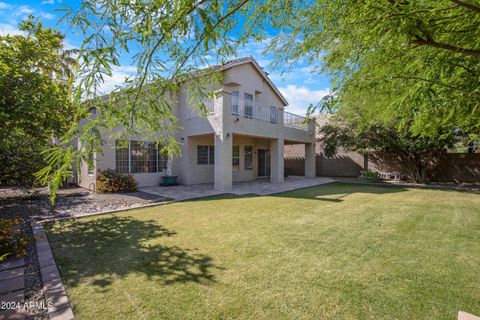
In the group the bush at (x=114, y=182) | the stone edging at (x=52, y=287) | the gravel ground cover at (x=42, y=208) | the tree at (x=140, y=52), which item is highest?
the tree at (x=140, y=52)

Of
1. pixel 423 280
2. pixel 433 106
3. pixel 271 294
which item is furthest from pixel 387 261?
pixel 433 106

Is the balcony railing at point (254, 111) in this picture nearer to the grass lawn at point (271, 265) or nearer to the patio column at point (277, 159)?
the patio column at point (277, 159)

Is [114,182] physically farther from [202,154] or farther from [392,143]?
[392,143]

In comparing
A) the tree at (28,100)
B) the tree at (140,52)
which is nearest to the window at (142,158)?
the tree at (28,100)

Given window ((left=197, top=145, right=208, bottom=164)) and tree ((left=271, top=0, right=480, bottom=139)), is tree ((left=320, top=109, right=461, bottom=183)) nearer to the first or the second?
window ((left=197, top=145, right=208, bottom=164))

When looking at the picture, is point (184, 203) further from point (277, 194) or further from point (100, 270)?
point (100, 270)

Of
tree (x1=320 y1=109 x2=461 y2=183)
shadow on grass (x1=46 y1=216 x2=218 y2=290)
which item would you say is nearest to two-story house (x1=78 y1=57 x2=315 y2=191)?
tree (x1=320 y1=109 x2=461 y2=183)

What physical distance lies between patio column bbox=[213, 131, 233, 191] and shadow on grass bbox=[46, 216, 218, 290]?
20.5 feet

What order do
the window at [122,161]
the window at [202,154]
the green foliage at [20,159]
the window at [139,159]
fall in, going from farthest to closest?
the window at [202,154]
the window at [139,159]
the window at [122,161]
the green foliage at [20,159]

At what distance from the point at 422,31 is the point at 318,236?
4.49 meters

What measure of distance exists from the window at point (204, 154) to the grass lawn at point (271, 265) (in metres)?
8.47

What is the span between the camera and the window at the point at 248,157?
18.2 meters

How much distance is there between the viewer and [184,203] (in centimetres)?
948

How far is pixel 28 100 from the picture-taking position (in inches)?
262
